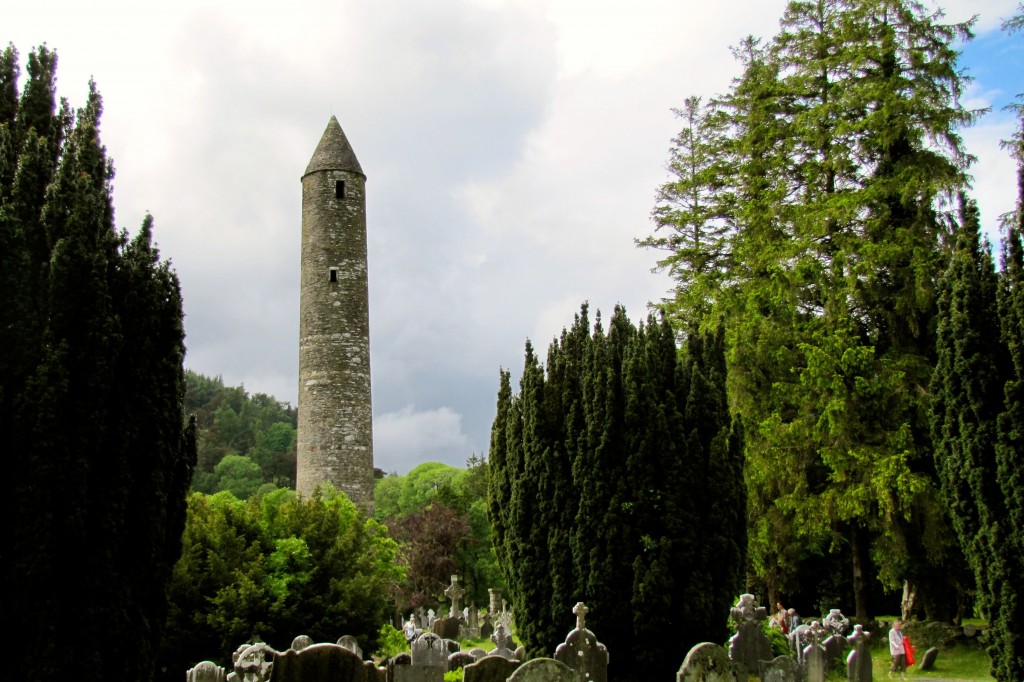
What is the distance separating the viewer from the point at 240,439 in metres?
90.4

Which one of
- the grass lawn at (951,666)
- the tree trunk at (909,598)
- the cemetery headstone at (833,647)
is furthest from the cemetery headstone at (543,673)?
the tree trunk at (909,598)

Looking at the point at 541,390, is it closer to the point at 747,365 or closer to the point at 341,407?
the point at 747,365

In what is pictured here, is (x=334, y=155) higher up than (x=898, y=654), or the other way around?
(x=334, y=155)

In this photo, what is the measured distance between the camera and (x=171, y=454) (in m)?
8.72

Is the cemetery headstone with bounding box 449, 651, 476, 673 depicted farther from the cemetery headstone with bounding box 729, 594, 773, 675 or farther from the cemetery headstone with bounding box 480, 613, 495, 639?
the cemetery headstone with bounding box 480, 613, 495, 639

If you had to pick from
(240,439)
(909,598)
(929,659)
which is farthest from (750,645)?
(240,439)

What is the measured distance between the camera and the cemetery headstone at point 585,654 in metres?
11.6

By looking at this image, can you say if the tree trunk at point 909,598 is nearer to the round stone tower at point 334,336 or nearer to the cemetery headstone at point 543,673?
the round stone tower at point 334,336

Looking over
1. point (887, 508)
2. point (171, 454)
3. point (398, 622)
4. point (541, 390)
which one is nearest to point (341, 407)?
point (398, 622)

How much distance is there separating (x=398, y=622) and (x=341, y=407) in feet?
32.9

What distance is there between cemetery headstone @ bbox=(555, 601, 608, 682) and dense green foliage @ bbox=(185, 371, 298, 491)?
2150 inches

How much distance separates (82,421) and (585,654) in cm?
669

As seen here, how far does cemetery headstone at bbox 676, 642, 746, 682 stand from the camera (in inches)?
411

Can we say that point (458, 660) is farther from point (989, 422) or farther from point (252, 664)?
point (989, 422)
